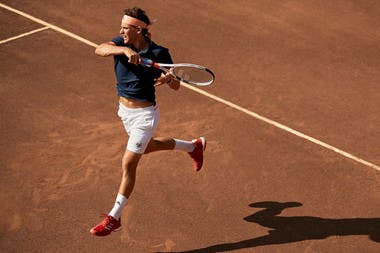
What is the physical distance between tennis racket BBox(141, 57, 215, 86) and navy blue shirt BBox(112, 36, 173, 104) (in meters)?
0.19

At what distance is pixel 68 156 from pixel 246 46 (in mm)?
5101

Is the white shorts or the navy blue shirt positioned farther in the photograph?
the white shorts

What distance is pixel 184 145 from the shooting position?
10227mm

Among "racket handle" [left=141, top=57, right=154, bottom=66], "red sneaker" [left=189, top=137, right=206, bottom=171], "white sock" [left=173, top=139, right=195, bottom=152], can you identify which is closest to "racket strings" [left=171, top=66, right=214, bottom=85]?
"racket handle" [left=141, top=57, right=154, bottom=66]

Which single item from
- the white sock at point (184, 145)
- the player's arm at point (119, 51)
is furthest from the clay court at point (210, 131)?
the player's arm at point (119, 51)

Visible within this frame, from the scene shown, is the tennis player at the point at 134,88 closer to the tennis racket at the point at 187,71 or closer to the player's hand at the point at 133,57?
the tennis racket at the point at 187,71

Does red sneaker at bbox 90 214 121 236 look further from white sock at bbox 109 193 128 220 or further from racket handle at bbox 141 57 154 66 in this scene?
racket handle at bbox 141 57 154 66

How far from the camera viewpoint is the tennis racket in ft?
28.3

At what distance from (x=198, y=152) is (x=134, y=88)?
5.80 ft

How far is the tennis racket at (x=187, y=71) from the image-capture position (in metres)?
8.63

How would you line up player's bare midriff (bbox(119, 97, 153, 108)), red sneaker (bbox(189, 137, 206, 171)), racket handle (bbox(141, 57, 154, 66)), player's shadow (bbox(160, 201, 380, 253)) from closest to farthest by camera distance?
racket handle (bbox(141, 57, 154, 66)) < player's bare midriff (bbox(119, 97, 153, 108)) < player's shadow (bbox(160, 201, 380, 253)) < red sneaker (bbox(189, 137, 206, 171))

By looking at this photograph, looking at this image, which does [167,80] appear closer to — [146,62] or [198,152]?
[146,62]

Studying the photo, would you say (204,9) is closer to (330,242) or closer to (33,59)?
(33,59)

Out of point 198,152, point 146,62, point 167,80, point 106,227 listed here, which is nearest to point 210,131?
point 198,152
